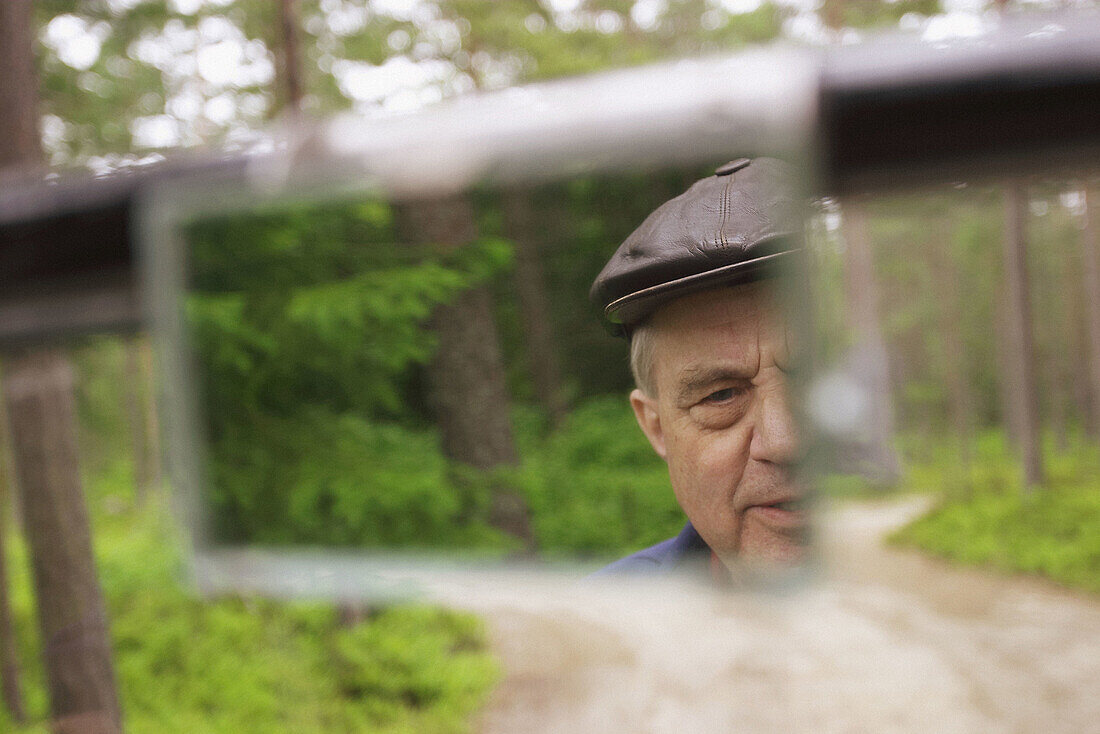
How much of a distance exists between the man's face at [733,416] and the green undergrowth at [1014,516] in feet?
2.96

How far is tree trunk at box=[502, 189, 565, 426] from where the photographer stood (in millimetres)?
1217

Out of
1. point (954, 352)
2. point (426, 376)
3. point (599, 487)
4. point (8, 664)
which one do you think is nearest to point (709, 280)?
point (599, 487)

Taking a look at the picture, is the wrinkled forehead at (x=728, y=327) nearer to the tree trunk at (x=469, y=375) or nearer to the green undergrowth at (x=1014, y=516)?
the tree trunk at (x=469, y=375)

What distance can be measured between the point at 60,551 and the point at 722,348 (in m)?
3.80

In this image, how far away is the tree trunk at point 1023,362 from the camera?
2.14 m

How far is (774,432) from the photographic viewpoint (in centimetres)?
99

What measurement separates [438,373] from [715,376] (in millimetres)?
673

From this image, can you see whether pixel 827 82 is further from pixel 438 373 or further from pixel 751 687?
pixel 751 687

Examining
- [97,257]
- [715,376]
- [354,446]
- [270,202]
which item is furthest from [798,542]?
[97,257]

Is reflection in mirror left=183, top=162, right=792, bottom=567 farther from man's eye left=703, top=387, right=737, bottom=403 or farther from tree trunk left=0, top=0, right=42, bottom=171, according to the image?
tree trunk left=0, top=0, right=42, bottom=171

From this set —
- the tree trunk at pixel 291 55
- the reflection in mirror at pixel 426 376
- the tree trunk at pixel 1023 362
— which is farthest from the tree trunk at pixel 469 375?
the tree trunk at pixel 291 55

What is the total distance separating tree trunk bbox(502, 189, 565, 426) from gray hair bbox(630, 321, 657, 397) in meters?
0.19

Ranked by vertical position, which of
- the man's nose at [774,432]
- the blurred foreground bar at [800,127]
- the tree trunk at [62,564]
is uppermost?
the blurred foreground bar at [800,127]

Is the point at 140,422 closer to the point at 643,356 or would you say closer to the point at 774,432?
the point at 643,356
